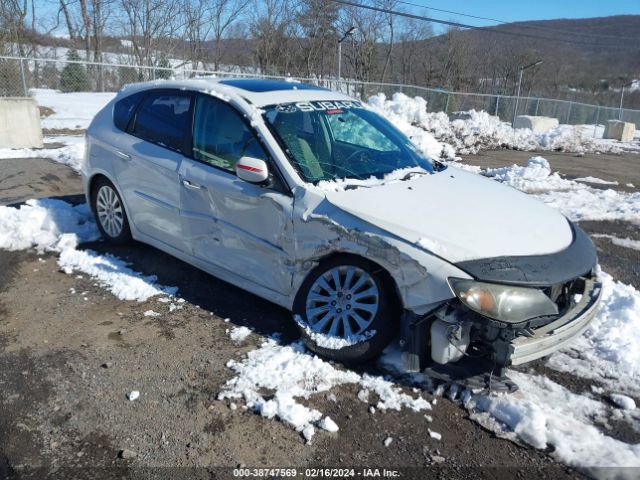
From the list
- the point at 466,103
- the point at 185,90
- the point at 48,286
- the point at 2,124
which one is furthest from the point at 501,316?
the point at 466,103

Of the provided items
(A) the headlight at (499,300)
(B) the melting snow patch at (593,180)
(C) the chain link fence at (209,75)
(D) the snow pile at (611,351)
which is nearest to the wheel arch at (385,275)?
(A) the headlight at (499,300)

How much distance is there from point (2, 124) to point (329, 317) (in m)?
10.8

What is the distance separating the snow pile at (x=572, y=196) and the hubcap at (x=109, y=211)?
589cm

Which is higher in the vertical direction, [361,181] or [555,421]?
[361,181]

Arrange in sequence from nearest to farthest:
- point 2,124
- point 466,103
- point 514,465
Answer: point 514,465 < point 2,124 < point 466,103

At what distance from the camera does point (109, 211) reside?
523 centimetres

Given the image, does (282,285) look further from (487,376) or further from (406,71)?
(406,71)

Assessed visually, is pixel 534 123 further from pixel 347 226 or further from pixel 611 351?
pixel 347 226

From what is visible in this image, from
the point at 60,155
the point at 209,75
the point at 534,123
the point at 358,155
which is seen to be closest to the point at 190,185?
the point at 358,155

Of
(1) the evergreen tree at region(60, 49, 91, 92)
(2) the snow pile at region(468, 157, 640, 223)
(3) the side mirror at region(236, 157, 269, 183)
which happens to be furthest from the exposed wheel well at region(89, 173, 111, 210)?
(1) the evergreen tree at region(60, 49, 91, 92)

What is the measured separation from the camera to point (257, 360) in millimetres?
3430

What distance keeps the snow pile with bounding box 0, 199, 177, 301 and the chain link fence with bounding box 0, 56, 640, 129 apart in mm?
7423

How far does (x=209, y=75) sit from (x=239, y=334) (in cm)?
1567

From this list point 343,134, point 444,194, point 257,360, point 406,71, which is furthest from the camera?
point 406,71
